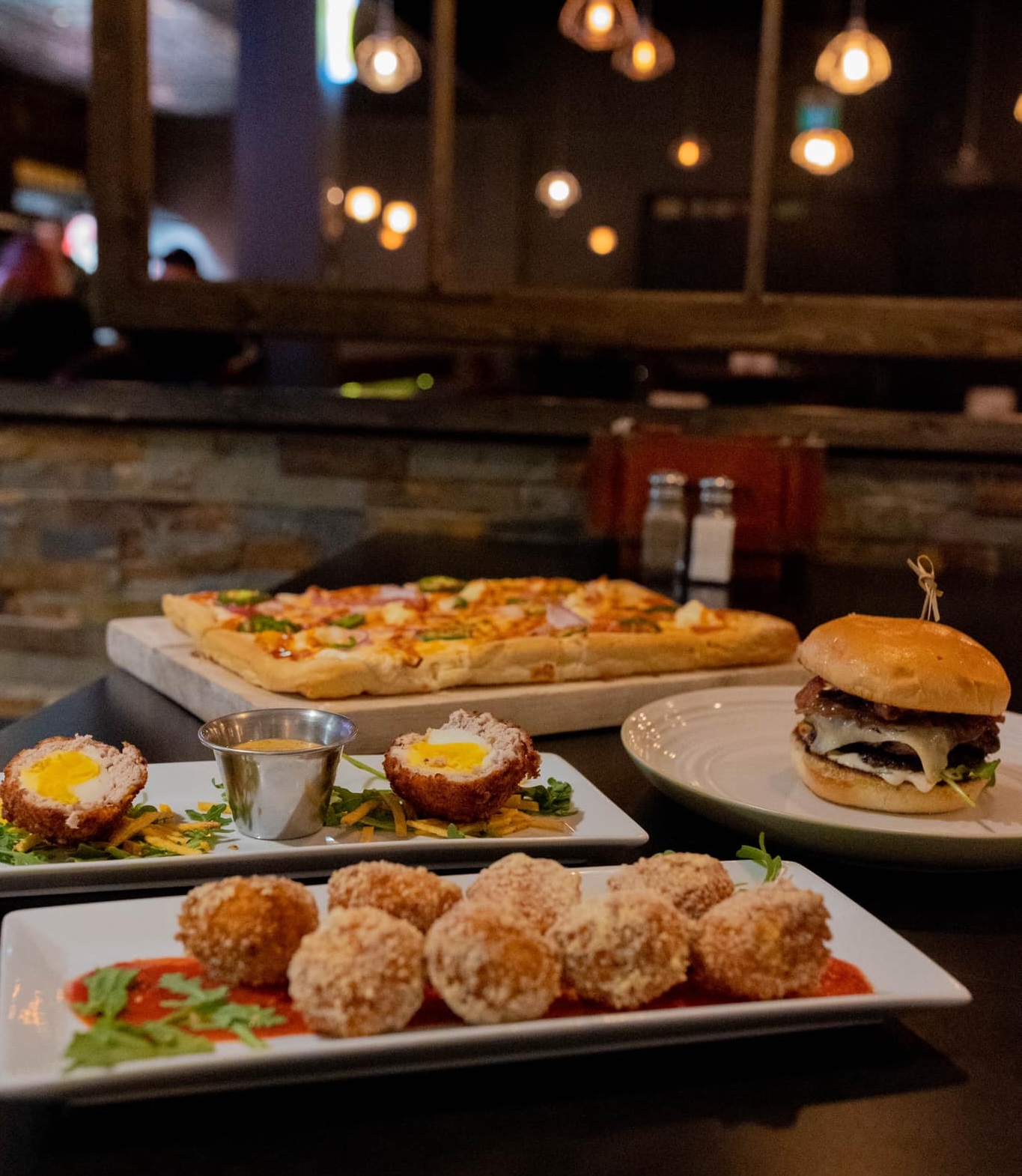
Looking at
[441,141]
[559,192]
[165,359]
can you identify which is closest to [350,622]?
[441,141]

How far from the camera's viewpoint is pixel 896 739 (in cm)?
137

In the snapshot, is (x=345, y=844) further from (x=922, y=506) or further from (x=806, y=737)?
(x=922, y=506)

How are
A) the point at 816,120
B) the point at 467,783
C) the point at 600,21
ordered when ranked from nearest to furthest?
the point at 467,783 → the point at 600,21 → the point at 816,120

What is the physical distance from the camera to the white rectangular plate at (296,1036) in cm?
73

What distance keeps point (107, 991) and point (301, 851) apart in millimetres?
334

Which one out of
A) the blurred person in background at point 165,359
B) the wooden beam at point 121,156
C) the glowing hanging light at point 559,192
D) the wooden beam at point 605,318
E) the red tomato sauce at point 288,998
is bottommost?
the red tomato sauce at point 288,998

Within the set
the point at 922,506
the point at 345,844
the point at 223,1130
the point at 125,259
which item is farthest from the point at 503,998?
the point at 125,259

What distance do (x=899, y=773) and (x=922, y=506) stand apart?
239cm

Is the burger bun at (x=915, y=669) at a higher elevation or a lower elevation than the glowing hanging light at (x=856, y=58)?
lower

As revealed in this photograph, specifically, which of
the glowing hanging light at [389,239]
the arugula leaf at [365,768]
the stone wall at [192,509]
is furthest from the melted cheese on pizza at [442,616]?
the glowing hanging light at [389,239]

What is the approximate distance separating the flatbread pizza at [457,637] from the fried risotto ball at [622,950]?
89 centimetres

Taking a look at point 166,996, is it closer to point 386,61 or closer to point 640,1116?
point 640,1116

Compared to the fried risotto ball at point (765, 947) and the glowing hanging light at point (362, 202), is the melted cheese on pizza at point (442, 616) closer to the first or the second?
the fried risotto ball at point (765, 947)

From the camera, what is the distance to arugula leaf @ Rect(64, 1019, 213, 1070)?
73 centimetres
